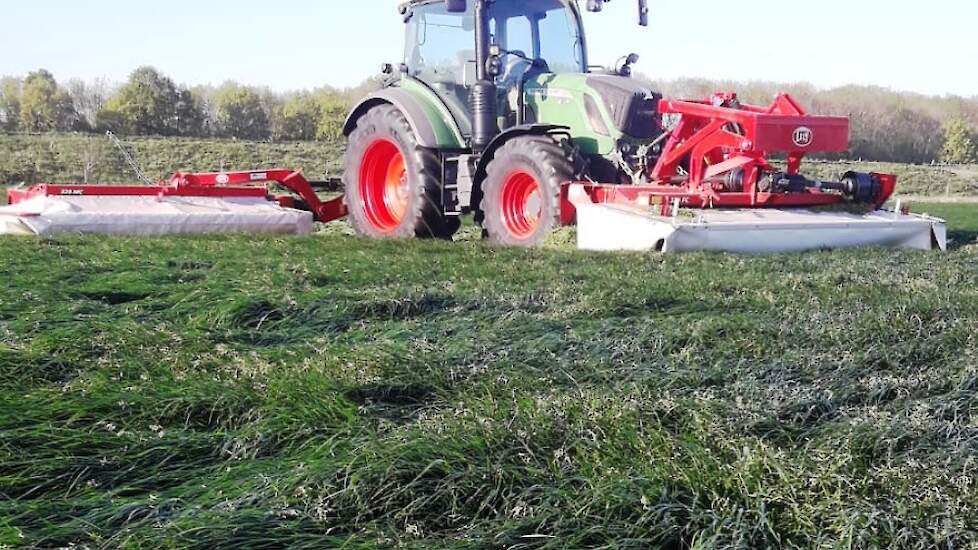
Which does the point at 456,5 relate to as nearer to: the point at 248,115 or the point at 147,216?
the point at 147,216

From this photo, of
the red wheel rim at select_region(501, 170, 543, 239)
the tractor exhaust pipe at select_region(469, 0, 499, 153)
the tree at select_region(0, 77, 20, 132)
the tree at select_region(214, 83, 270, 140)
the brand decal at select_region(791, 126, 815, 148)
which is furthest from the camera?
the tree at select_region(214, 83, 270, 140)

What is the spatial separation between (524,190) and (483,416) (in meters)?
5.60

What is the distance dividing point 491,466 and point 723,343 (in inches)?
62.4

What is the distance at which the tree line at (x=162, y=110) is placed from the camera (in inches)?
1235

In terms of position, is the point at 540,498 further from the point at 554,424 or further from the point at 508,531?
the point at 554,424

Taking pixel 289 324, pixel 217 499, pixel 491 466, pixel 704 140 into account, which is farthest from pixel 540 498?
pixel 704 140

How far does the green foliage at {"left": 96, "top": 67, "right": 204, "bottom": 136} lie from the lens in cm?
3119

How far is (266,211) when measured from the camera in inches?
347

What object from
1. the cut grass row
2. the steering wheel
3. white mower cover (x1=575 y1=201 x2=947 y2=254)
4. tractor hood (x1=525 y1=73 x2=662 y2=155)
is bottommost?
white mower cover (x1=575 y1=201 x2=947 y2=254)

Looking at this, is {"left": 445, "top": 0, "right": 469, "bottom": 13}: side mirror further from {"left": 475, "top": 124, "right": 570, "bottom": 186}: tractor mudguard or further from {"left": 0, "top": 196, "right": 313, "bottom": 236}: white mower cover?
{"left": 0, "top": 196, "right": 313, "bottom": 236}: white mower cover

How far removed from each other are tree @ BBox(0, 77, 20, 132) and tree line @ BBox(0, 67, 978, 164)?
3cm

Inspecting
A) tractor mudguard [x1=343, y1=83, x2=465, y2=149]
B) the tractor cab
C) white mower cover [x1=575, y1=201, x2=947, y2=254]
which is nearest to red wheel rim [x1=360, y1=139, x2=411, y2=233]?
tractor mudguard [x1=343, y1=83, x2=465, y2=149]

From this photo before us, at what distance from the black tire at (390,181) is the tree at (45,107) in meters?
25.5

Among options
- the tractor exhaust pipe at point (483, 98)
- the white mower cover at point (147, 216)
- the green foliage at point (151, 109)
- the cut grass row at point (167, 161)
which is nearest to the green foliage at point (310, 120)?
the green foliage at point (151, 109)
